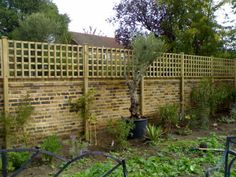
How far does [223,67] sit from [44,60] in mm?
7554

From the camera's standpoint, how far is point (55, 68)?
568 cm

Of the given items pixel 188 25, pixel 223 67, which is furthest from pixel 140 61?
pixel 188 25

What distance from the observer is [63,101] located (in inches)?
229

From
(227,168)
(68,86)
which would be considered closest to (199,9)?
(68,86)

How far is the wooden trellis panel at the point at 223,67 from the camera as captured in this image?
34.8ft

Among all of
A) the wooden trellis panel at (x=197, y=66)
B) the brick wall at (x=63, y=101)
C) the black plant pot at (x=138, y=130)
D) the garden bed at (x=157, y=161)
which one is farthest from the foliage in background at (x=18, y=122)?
the wooden trellis panel at (x=197, y=66)

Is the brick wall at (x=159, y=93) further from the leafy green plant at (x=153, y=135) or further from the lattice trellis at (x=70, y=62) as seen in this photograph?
the leafy green plant at (x=153, y=135)

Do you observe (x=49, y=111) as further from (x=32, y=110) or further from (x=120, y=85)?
(x=120, y=85)

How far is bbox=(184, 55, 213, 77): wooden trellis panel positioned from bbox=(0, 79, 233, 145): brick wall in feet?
6.33

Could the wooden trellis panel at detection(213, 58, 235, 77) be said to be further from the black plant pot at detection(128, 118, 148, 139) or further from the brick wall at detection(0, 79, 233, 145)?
the black plant pot at detection(128, 118, 148, 139)

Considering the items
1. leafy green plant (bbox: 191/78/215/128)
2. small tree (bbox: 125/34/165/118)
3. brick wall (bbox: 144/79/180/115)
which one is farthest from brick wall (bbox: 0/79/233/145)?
leafy green plant (bbox: 191/78/215/128)

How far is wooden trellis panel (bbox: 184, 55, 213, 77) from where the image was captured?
9172mm

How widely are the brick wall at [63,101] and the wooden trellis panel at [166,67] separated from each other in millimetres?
292

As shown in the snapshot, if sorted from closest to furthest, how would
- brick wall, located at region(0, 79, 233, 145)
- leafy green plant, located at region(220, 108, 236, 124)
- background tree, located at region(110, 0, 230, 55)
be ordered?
1. brick wall, located at region(0, 79, 233, 145)
2. leafy green plant, located at region(220, 108, 236, 124)
3. background tree, located at region(110, 0, 230, 55)
